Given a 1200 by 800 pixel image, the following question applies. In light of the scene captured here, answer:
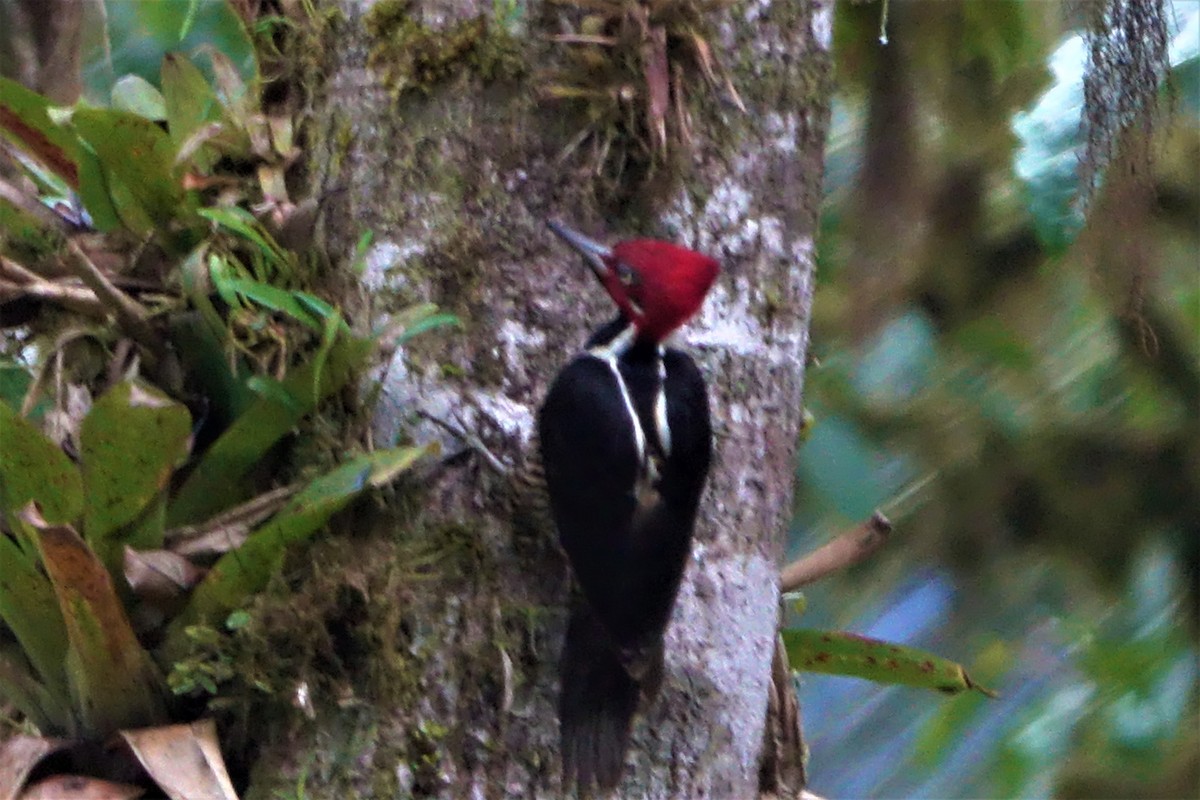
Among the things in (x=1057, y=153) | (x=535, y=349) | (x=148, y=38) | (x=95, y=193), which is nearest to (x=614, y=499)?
(x=535, y=349)

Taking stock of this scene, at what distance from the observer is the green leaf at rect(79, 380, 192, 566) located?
1323mm

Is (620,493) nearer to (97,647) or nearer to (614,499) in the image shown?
(614,499)

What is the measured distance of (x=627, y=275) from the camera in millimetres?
1478

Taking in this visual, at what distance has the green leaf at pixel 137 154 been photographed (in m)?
1.52

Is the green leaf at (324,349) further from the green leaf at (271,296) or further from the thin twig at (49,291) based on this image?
the thin twig at (49,291)

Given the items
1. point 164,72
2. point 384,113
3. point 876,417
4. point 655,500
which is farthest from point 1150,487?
point 164,72

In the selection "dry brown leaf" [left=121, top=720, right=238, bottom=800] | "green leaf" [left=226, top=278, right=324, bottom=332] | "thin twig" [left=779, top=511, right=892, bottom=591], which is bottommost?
"dry brown leaf" [left=121, top=720, right=238, bottom=800]

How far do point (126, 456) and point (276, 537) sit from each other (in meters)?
0.18

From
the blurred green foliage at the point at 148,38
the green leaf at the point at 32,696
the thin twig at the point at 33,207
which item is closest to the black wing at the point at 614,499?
the green leaf at the point at 32,696

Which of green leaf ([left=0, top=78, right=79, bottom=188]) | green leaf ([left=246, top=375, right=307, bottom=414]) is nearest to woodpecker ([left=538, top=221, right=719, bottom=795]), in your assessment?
green leaf ([left=246, top=375, right=307, bottom=414])

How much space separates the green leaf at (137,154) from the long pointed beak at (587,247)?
0.48 m

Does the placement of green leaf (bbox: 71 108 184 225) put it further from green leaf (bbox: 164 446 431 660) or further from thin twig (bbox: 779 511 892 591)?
thin twig (bbox: 779 511 892 591)

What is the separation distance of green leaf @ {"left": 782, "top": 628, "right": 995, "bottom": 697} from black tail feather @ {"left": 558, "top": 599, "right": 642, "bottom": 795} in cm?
45

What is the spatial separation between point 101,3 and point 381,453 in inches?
55.1
